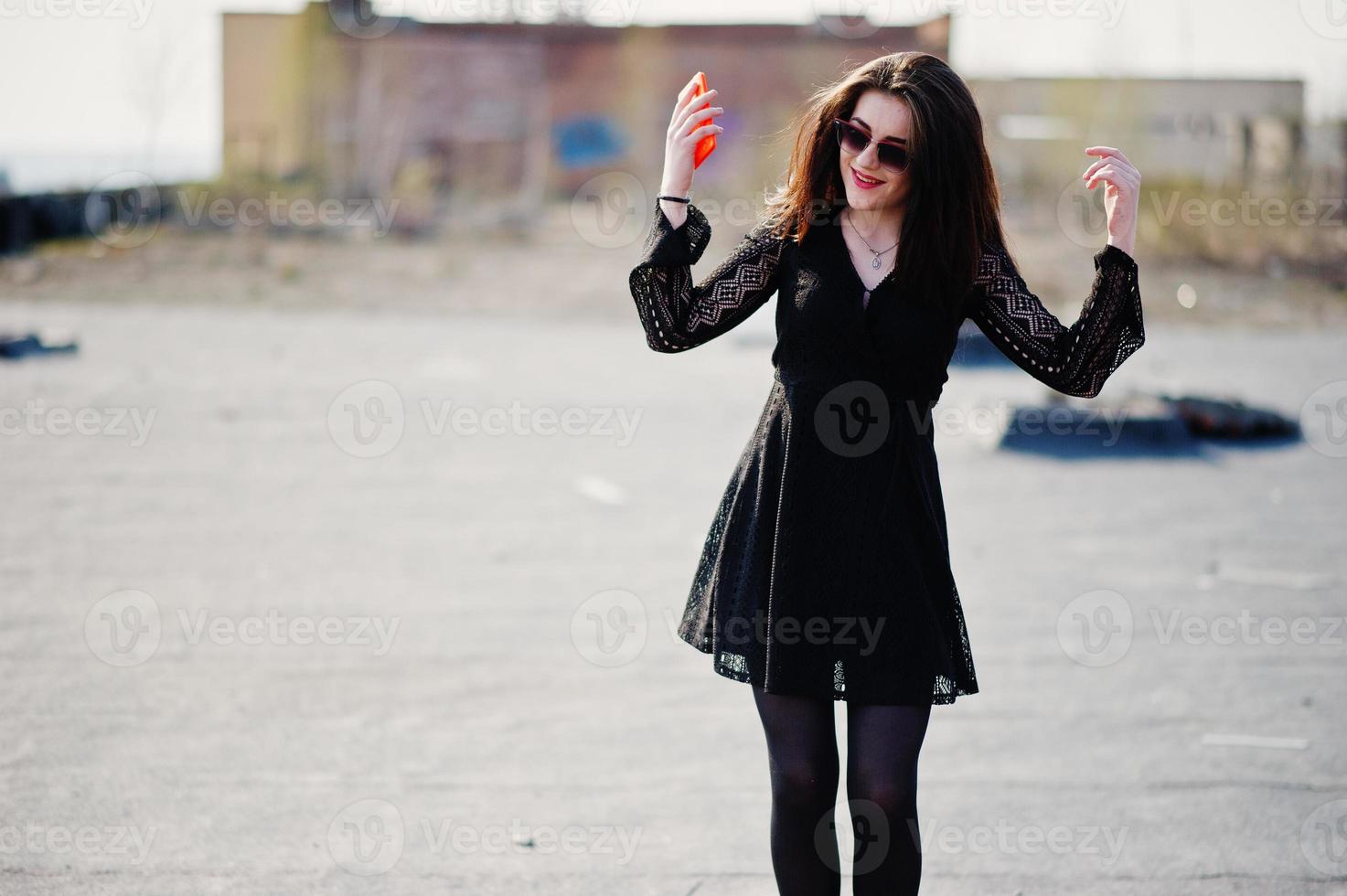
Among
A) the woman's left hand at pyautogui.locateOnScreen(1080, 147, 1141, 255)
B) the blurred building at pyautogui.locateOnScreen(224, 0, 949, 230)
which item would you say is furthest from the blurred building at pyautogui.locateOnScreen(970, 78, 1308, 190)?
the woman's left hand at pyautogui.locateOnScreen(1080, 147, 1141, 255)

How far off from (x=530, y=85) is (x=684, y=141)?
4107cm

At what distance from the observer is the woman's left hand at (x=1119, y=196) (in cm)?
273

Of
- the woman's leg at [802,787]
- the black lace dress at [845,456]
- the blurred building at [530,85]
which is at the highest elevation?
the black lace dress at [845,456]

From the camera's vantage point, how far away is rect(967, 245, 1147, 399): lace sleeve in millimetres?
2719

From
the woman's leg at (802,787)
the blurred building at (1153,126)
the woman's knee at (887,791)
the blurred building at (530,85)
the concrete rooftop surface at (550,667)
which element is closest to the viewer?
the woman's knee at (887,791)

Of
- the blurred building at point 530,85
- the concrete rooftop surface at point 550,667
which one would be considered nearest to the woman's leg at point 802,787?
the concrete rooftop surface at point 550,667

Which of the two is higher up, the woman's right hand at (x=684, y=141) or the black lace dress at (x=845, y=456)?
the woman's right hand at (x=684, y=141)

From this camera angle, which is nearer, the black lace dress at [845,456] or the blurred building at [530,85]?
the black lace dress at [845,456]

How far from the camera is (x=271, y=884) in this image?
3.59 meters

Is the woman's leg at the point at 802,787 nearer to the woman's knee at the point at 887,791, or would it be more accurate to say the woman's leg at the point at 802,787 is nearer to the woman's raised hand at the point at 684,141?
the woman's knee at the point at 887,791

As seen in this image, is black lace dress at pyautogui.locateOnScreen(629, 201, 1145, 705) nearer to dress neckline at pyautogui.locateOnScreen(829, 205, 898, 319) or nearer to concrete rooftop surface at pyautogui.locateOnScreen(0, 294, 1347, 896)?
dress neckline at pyautogui.locateOnScreen(829, 205, 898, 319)

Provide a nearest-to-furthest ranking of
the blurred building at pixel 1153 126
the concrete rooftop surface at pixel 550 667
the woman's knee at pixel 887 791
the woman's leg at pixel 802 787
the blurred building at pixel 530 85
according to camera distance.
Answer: the woman's knee at pixel 887 791
the woman's leg at pixel 802 787
the concrete rooftop surface at pixel 550 667
the blurred building at pixel 1153 126
the blurred building at pixel 530 85

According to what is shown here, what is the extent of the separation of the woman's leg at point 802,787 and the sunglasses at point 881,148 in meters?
1.06

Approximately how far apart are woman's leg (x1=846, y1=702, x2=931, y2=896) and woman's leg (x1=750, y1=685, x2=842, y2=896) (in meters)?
0.08
